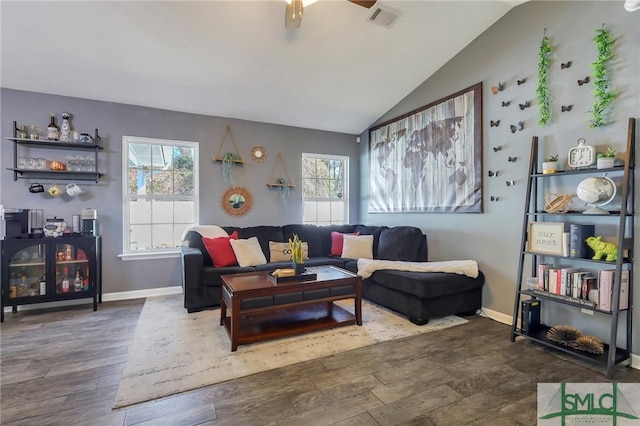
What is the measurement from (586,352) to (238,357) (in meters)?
2.67

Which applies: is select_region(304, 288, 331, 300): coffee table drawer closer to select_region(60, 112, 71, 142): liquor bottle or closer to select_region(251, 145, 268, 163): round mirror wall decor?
select_region(251, 145, 268, 163): round mirror wall decor

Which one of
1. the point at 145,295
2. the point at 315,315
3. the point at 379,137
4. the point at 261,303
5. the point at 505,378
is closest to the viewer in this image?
the point at 505,378

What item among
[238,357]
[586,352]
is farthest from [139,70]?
[586,352]

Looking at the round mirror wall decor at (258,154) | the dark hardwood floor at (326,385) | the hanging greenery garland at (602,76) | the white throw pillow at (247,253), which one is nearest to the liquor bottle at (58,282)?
the dark hardwood floor at (326,385)

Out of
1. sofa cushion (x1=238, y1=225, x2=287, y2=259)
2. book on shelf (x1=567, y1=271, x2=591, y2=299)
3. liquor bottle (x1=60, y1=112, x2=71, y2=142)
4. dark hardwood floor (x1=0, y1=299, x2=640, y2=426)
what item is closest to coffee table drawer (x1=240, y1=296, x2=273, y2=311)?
dark hardwood floor (x1=0, y1=299, x2=640, y2=426)

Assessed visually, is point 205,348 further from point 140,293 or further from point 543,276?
point 543,276

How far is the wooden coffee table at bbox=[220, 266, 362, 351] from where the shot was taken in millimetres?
2570

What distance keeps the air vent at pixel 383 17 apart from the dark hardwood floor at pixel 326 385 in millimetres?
3123

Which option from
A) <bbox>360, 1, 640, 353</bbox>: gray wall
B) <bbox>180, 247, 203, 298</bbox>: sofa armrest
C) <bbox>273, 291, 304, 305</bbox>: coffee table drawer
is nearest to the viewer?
<bbox>360, 1, 640, 353</bbox>: gray wall

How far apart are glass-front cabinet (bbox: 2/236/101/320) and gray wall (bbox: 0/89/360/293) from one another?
384 millimetres

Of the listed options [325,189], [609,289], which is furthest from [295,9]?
[325,189]

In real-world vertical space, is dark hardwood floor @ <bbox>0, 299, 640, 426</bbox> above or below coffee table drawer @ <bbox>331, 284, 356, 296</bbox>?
below

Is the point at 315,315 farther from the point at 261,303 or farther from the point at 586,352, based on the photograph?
the point at 586,352

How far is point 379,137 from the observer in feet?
16.6
